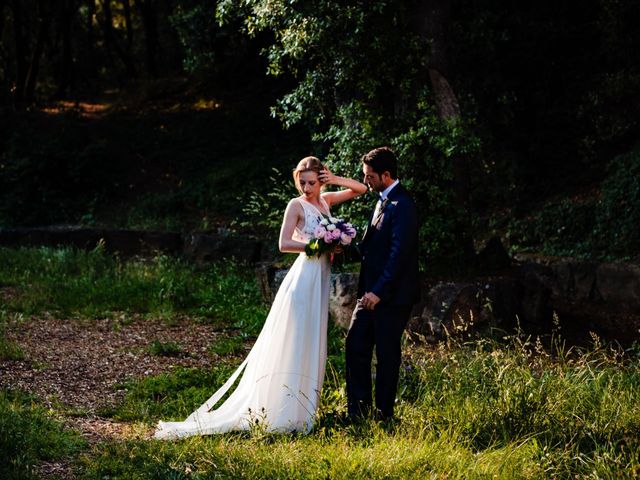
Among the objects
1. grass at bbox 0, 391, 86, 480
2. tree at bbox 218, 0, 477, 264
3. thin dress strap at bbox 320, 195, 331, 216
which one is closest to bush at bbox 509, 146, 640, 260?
tree at bbox 218, 0, 477, 264

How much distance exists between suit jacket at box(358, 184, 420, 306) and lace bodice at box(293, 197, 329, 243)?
0.61m

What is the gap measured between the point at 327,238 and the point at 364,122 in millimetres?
4291

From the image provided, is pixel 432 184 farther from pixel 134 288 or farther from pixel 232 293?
pixel 134 288

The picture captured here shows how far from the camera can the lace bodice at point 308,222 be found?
696 cm

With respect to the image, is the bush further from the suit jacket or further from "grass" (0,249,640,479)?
the suit jacket

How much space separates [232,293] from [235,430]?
5.63 m

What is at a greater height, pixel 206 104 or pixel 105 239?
pixel 206 104

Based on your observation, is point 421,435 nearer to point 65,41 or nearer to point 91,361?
point 91,361

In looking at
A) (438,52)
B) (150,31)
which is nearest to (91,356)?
(438,52)

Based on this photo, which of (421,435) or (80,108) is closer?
(421,435)

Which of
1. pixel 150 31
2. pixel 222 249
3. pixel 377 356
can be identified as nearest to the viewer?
pixel 377 356

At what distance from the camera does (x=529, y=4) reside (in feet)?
47.8

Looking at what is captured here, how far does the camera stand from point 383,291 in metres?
6.25

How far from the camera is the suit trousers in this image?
20.8 ft
